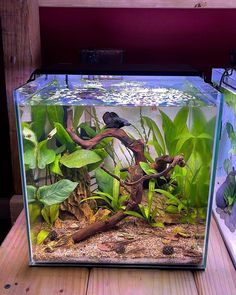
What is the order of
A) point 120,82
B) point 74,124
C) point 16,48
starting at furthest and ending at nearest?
point 16,48 < point 120,82 < point 74,124

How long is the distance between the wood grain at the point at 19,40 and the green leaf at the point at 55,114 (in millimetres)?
335

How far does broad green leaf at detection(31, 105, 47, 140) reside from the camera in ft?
1.83

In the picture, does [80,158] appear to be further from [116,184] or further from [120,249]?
[120,249]

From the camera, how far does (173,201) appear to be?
0.62 m

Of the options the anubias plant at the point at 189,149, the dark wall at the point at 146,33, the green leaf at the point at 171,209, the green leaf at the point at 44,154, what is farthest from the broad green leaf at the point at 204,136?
the dark wall at the point at 146,33

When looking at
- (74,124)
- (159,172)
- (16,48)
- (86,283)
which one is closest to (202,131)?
(159,172)

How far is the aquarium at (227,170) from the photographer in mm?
702

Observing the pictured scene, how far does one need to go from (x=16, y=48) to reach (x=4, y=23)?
2.2 inches

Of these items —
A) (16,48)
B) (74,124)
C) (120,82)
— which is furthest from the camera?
(16,48)

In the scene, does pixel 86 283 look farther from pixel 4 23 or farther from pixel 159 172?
pixel 4 23

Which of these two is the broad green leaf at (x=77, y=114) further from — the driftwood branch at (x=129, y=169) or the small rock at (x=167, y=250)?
the small rock at (x=167, y=250)

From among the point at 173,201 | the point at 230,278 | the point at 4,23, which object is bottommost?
the point at 230,278

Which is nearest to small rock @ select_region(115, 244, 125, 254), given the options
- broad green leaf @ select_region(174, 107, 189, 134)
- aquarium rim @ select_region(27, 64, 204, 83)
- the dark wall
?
broad green leaf @ select_region(174, 107, 189, 134)

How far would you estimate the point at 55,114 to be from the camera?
561 mm
